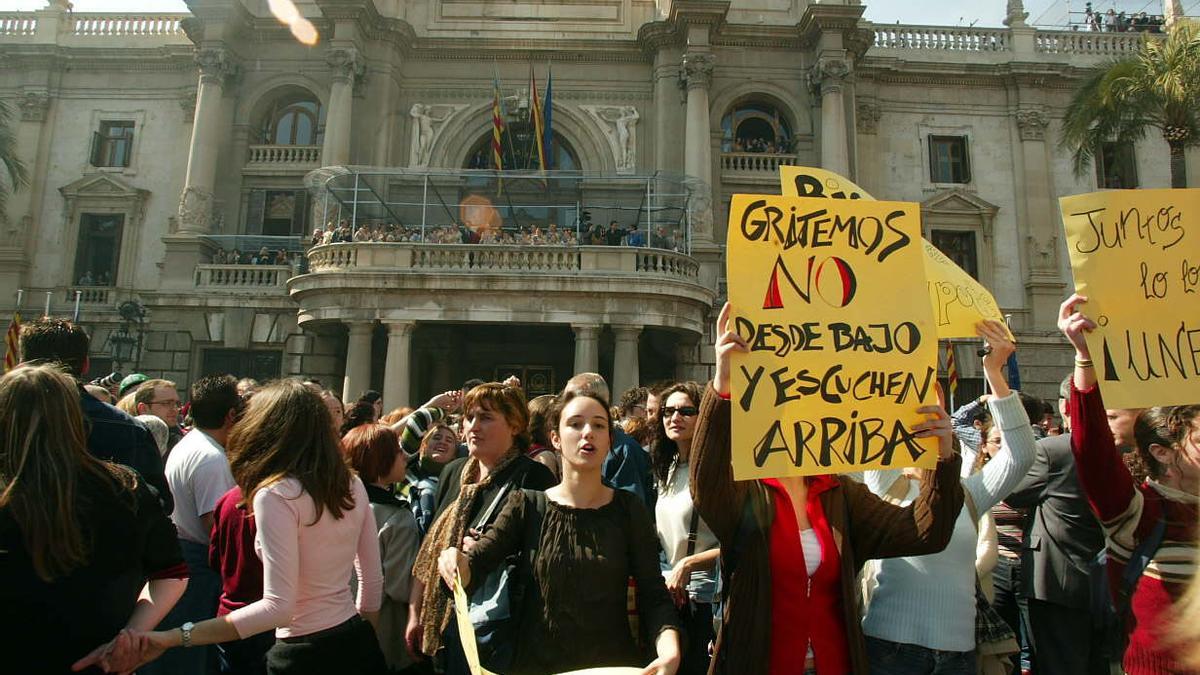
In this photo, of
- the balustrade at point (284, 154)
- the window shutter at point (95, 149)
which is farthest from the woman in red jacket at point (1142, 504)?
the window shutter at point (95, 149)

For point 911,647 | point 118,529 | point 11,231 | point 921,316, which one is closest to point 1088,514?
point 911,647

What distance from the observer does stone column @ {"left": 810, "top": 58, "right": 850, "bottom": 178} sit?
22.8 metres

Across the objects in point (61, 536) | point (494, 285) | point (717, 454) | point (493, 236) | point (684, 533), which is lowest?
point (684, 533)

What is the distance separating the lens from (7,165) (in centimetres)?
2197

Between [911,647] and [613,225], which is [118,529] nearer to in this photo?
[911,647]

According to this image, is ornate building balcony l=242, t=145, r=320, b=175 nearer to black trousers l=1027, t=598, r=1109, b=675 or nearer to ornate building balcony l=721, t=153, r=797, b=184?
ornate building balcony l=721, t=153, r=797, b=184

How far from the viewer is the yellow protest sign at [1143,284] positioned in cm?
341

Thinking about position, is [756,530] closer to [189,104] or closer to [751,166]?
[751,166]

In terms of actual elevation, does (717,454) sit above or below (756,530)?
above

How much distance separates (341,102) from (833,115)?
591 inches

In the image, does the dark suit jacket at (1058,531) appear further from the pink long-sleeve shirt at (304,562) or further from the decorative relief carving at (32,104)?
the decorative relief carving at (32,104)

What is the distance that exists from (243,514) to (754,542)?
2.28 m

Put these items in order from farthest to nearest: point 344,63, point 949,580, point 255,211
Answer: point 255,211 < point 344,63 < point 949,580

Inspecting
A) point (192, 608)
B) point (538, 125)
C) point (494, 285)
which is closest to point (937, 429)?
point (192, 608)
